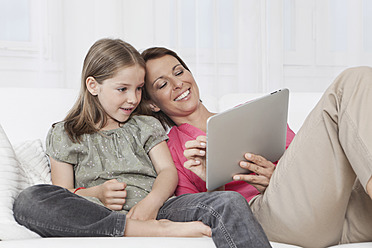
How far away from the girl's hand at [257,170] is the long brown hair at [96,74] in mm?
532

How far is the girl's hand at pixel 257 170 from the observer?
1.18 meters

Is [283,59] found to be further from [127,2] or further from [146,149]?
[146,149]

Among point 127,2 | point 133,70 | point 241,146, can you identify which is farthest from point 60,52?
point 241,146

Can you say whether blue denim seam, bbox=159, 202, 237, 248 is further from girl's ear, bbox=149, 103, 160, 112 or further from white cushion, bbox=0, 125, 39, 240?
girl's ear, bbox=149, 103, 160, 112

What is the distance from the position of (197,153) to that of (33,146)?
539 millimetres

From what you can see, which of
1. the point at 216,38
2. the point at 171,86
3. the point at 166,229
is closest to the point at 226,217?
the point at 166,229

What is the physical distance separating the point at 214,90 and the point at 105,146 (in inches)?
43.1

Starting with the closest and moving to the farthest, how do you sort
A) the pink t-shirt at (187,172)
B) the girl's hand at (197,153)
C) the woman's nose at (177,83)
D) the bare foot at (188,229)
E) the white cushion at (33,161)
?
the bare foot at (188,229) < the girl's hand at (197,153) < the white cushion at (33,161) < the pink t-shirt at (187,172) < the woman's nose at (177,83)

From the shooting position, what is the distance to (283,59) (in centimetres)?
246

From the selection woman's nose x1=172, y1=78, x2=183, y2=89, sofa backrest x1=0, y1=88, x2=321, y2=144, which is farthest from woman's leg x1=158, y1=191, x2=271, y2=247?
sofa backrest x1=0, y1=88, x2=321, y2=144

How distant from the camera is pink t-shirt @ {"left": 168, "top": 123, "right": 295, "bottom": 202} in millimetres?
1422

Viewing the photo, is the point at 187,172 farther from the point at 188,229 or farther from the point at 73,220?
the point at 73,220

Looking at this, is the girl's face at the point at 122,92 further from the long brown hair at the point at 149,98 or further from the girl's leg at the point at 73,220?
the girl's leg at the point at 73,220

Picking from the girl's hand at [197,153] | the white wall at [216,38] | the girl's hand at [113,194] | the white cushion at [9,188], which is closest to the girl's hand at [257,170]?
the girl's hand at [197,153]
